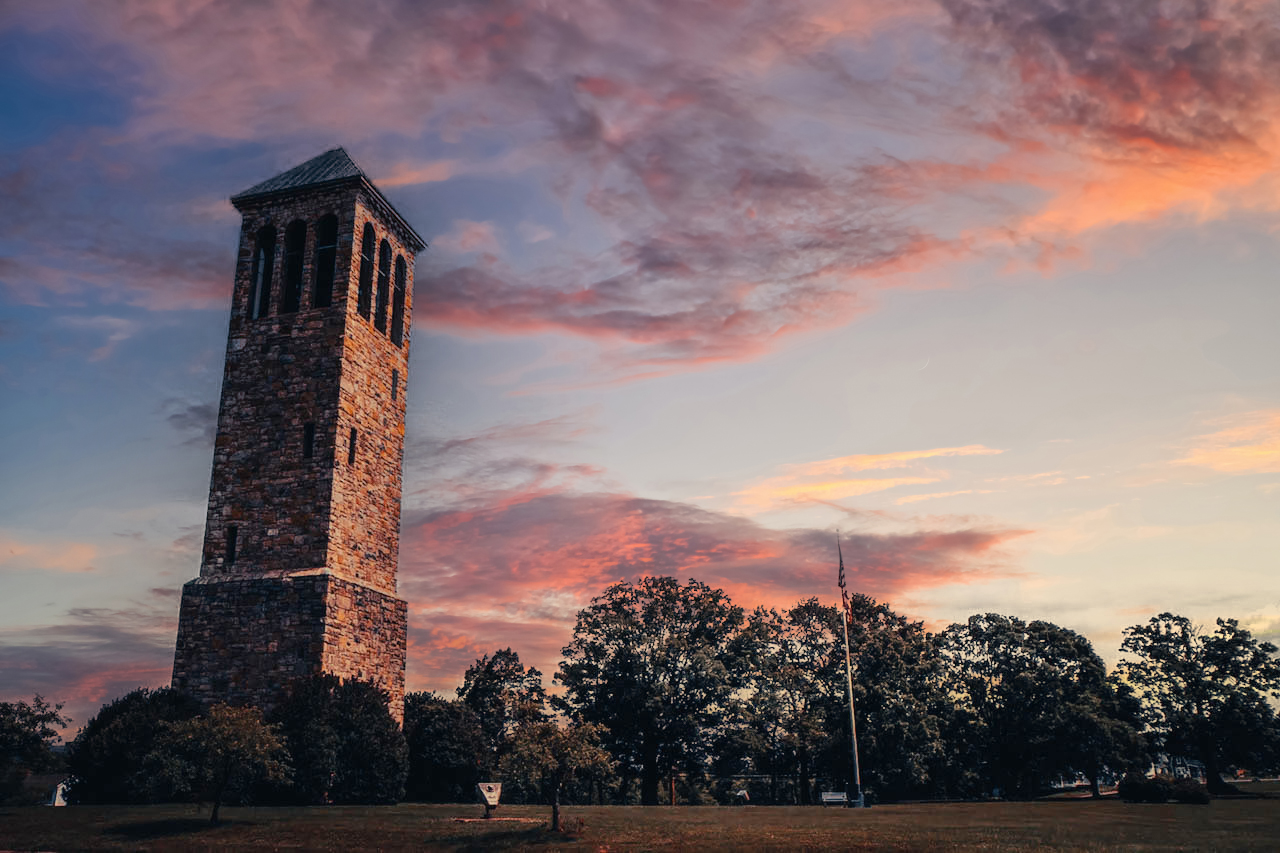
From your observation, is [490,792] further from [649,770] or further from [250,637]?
[649,770]

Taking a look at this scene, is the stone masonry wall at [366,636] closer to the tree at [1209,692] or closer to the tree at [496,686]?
the tree at [496,686]

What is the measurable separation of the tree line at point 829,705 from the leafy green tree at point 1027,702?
0.13m

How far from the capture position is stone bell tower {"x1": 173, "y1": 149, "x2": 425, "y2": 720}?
37250mm

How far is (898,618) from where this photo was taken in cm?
6569

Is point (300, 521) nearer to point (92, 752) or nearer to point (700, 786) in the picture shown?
point (92, 752)

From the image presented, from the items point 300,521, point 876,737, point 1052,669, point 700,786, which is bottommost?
point 700,786

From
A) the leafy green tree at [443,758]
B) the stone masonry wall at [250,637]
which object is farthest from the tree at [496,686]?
the stone masonry wall at [250,637]

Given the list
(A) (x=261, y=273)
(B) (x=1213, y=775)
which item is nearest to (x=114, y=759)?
(A) (x=261, y=273)

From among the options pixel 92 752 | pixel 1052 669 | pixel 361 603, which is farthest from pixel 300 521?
pixel 1052 669

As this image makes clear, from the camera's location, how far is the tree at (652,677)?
179 ft

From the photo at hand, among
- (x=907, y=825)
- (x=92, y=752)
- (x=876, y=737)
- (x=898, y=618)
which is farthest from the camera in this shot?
(x=898, y=618)

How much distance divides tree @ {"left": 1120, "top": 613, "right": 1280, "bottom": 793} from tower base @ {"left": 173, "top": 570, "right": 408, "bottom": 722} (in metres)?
59.7

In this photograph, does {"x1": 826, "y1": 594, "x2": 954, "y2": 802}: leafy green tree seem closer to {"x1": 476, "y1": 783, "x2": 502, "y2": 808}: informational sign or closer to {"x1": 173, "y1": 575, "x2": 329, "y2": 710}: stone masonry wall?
{"x1": 476, "y1": 783, "x2": 502, "y2": 808}: informational sign

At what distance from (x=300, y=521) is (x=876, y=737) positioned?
36741mm
